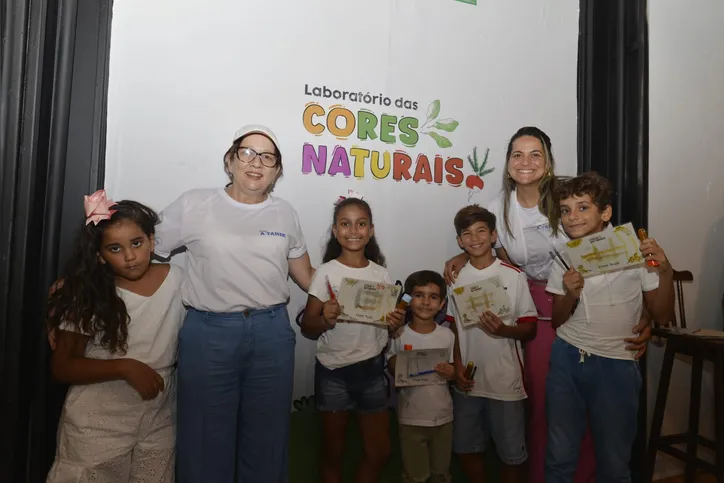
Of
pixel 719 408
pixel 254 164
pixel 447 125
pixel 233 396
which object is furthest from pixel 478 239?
pixel 719 408

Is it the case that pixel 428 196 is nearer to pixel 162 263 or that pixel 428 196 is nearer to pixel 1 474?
pixel 162 263

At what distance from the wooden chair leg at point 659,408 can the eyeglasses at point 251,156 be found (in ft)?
7.10

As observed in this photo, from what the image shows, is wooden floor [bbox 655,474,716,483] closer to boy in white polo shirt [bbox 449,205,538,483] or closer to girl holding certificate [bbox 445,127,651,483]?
girl holding certificate [bbox 445,127,651,483]

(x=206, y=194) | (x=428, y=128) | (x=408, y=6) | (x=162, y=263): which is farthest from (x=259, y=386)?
(x=408, y=6)

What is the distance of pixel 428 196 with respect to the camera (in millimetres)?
2432

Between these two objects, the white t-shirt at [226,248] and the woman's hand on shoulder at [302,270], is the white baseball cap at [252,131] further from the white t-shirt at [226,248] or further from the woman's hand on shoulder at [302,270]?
the woman's hand on shoulder at [302,270]

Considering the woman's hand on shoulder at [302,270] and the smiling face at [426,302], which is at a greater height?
the woman's hand on shoulder at [302,270]

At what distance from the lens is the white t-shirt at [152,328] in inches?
70.3

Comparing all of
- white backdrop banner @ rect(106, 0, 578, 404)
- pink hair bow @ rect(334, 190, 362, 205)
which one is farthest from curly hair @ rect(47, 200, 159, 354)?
pink hair bow @ rect(334, 190, 362, 205)

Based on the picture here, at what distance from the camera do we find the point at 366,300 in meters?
1.96

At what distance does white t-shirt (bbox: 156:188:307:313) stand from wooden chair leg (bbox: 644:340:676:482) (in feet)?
6.38

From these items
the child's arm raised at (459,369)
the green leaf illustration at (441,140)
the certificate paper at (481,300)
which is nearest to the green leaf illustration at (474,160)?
the green leaf illustration at (441,140)

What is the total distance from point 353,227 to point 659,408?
72.1 inches

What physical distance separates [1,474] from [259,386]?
1.01 metres
